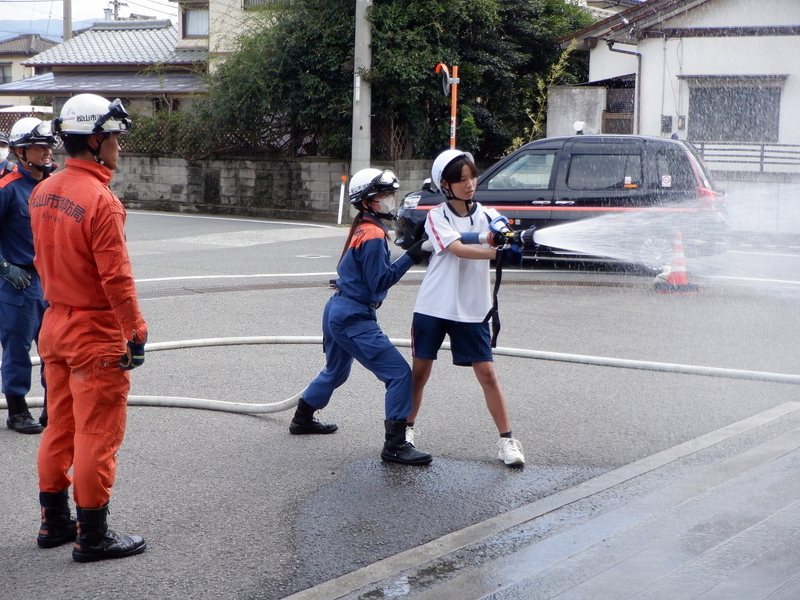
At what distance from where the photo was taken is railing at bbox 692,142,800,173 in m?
19.9

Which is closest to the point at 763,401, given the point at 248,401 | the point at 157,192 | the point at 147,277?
the point at 248,401

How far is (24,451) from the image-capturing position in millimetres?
5156

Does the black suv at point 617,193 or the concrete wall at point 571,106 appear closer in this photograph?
the black suv at point 617,193

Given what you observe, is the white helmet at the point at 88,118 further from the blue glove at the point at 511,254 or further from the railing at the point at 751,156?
the railing at the point at 751,156

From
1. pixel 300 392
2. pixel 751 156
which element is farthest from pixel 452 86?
pixel 300 392

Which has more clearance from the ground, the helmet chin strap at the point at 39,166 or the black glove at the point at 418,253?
the helmet chin strap at the point at 39,166

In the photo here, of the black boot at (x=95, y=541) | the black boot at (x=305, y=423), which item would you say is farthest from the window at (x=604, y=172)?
the black boot at (x=95, y=541)

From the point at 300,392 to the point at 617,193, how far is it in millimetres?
7553

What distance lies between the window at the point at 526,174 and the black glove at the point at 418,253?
820 centimetres

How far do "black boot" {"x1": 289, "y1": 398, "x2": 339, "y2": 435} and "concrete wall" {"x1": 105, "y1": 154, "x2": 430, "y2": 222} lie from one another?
15.4 metres

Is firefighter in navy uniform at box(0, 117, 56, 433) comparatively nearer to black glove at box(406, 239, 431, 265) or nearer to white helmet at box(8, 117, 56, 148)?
white helmet at box(8, 117, 56, 148)

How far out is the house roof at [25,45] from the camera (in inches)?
2218

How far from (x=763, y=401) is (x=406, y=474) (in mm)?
2755

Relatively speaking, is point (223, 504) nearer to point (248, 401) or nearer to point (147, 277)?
point (248, 401)
